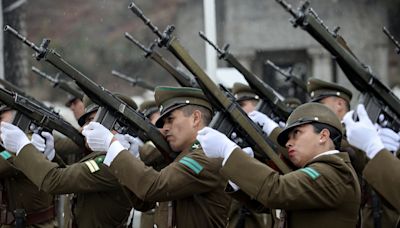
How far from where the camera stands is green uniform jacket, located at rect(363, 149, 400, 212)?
5.09m

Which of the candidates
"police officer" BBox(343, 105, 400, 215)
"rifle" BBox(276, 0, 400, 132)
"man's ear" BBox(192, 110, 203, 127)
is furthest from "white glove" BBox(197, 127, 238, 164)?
"rifle" BBox(276, 0, 400, 132)

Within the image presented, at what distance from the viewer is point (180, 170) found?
5.57m

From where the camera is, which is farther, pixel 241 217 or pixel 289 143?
pixel 241 217

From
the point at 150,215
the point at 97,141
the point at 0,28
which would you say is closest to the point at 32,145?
the point at 97,141

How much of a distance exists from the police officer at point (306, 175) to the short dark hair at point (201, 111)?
0.64 metres

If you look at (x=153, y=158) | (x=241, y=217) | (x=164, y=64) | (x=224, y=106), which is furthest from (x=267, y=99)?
(x=224, y=106)

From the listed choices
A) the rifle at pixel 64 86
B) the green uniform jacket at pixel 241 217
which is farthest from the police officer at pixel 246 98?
the rifle at pixel 64 86

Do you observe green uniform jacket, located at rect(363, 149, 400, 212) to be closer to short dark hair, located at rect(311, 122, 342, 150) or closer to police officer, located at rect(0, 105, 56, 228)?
short dark hair, located at rect(311, 122, 342, 150)

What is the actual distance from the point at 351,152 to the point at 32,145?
271 centimetres

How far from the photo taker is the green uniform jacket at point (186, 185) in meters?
5.49

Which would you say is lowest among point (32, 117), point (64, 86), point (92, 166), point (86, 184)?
point (86, 184)

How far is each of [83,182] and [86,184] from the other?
0.09 feet

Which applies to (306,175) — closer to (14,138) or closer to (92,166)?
(92,166)

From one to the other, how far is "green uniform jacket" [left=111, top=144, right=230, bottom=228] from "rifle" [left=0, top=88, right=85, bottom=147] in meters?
1.41
